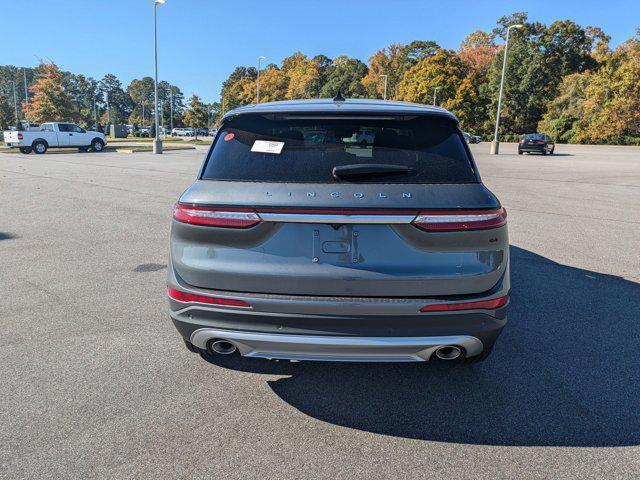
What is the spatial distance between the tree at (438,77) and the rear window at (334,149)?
75.6 metres

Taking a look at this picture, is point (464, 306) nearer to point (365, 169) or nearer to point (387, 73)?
point (365, 169)

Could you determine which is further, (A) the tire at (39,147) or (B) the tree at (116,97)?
(B) the tree at (116,97)

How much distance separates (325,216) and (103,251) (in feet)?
17.1

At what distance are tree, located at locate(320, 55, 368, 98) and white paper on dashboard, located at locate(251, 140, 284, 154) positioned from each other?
93693 mm

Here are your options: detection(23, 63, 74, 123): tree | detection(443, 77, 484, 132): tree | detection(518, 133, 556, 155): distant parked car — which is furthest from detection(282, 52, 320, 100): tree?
detection(518, 133, 556, 155): distant parked car

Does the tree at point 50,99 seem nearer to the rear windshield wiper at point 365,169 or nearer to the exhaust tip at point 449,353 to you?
the rear windshield wiper at point 365,169

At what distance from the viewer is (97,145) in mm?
34375

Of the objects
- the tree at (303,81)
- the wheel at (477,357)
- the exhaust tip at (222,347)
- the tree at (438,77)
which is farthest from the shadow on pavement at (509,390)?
the tree at (303,81)

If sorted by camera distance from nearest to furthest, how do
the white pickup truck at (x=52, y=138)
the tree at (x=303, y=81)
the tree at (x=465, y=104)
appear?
the white pickup truck at (x=52, y=138) → the tree at (x=465, y=104) → the tree at (x=303, y=81)

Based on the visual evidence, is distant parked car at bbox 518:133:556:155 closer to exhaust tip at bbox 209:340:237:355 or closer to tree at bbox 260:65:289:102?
exhaust tip at bbox 209:340:237:355

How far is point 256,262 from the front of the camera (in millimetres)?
2580

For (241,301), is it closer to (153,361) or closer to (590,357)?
(153,361)

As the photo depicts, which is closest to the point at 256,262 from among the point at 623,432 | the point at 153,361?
the point at 153,361

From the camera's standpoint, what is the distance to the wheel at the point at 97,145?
112 feet
